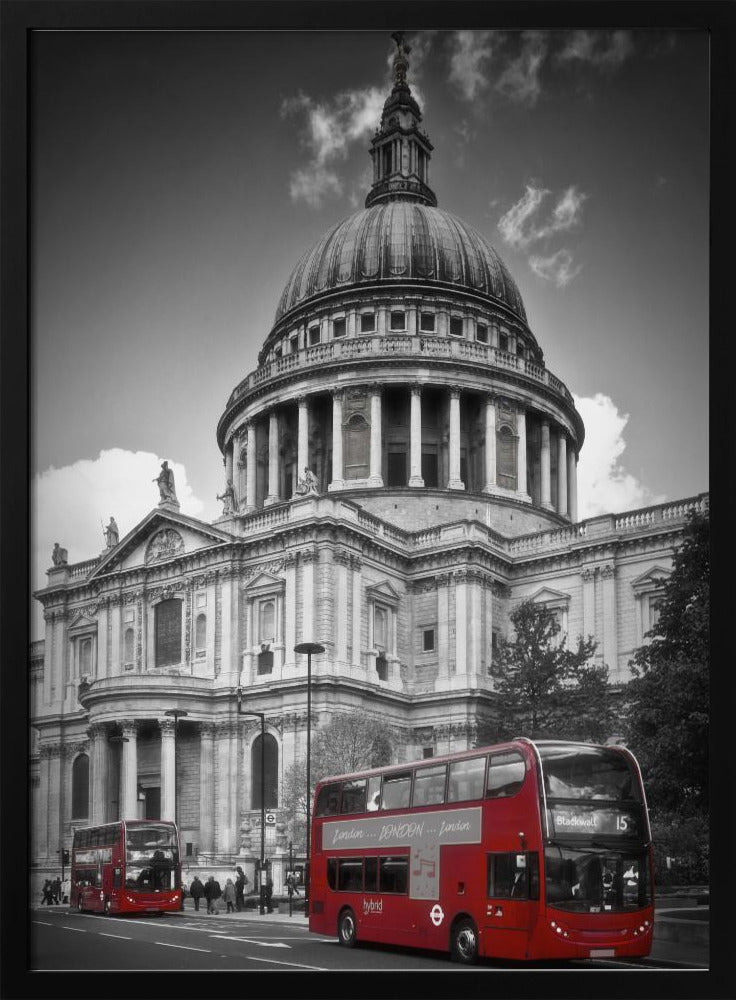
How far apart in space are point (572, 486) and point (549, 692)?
2846cm

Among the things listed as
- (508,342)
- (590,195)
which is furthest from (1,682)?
(508,342)

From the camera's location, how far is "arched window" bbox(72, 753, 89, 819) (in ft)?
192

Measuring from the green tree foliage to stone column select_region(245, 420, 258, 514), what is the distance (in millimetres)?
43928

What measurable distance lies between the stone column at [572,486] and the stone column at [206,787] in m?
27.8

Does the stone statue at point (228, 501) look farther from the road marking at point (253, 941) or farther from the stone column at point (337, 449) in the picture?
the road marking at point (253, 941)

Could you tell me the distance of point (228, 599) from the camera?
215 feet

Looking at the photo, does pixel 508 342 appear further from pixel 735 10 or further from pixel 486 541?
pixel 735 10

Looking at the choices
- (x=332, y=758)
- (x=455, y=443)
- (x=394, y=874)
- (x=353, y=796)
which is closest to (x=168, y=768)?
(x=332, y=758)

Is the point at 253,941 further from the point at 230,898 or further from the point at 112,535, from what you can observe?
the point at 112,535

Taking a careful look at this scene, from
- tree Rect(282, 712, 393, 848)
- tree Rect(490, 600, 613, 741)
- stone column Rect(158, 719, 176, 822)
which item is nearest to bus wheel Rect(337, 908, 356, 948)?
tree Rect(490, 600, 613, 741)

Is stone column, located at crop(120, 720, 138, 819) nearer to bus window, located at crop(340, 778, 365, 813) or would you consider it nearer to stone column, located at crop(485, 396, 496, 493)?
stone column, located at crop(485, 396, 496, 493)

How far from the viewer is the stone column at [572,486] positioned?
80438 mm

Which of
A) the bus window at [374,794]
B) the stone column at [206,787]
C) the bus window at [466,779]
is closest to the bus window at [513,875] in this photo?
the bus window at [466,779]

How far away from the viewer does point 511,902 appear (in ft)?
80.5
